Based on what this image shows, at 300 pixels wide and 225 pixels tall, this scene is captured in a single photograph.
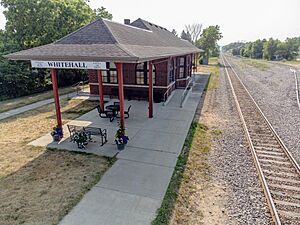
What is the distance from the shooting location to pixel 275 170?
7.04 metres

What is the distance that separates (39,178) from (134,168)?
2.86m

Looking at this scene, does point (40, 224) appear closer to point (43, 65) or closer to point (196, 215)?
point (196, 215)

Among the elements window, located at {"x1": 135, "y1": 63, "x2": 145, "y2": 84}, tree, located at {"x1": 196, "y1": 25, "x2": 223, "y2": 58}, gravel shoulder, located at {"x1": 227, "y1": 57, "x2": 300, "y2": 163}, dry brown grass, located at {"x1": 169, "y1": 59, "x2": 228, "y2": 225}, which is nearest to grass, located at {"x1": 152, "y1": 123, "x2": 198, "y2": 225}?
dry brown grass, located at {"x1": 169, "y1": 59, "x2": 228, "y2": 225}

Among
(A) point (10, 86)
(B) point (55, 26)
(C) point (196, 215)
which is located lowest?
(C) point (196, 215)

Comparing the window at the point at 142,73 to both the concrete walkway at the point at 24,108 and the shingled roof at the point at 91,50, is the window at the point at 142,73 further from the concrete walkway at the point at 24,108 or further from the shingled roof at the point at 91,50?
the concrete walkway at the point at 24,108

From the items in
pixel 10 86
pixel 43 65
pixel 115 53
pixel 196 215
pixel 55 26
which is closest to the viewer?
pixel 196 215

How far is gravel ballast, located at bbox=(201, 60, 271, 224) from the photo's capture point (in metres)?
5.28

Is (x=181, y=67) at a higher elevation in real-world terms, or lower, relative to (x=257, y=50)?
lower

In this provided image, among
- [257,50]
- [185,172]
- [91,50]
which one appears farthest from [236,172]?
[257,50]

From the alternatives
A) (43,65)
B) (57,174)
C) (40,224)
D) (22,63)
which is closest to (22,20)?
(22,63)

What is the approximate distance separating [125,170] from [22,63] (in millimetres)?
Answer: 16474

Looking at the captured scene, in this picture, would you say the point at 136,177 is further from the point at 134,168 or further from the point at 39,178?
the point at 39,178

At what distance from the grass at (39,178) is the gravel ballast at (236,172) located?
373 cm

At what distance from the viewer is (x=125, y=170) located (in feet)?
23.1
